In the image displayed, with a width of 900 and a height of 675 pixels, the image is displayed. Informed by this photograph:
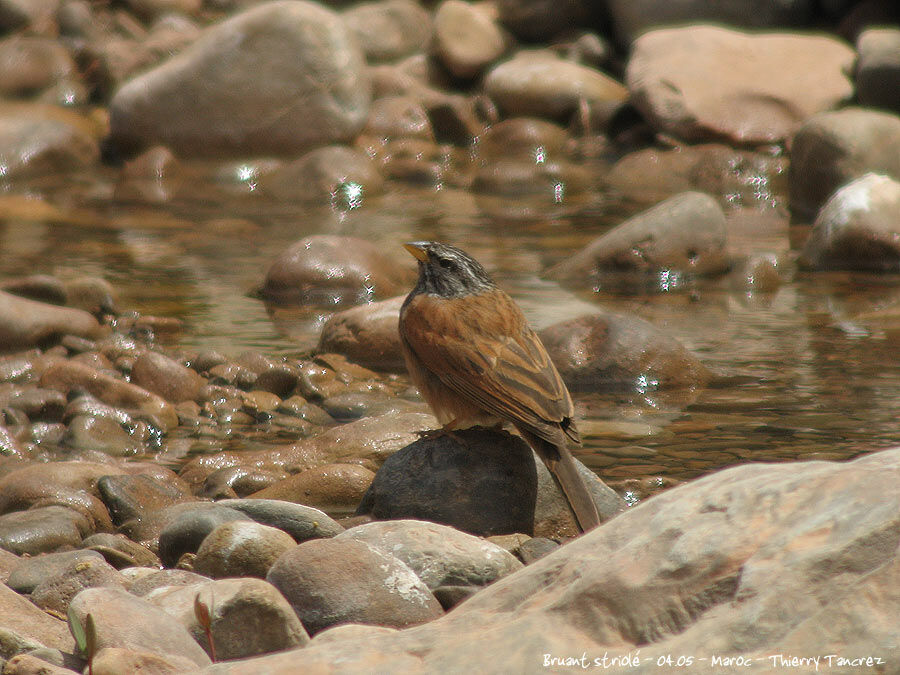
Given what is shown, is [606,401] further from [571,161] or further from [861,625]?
[571,161]

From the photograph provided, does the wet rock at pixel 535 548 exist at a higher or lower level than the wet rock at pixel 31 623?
lower

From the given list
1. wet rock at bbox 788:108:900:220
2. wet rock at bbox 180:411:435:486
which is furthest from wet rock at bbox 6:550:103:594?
wet rock at bbox 788:108:900:220

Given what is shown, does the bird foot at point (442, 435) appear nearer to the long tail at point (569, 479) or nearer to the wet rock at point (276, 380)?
the long tail at point (569, 479)

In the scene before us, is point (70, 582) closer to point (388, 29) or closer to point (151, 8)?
point (388, 29)

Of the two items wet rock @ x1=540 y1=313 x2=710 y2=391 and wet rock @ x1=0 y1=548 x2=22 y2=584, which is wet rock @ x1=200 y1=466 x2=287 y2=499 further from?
wet rock @ x1=540 y1=313 x2=710 y2=391

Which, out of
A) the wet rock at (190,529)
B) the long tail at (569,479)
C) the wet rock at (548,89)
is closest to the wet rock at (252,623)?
the wet rock at (190,529)

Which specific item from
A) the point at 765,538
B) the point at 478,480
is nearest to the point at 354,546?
the point at 478,480

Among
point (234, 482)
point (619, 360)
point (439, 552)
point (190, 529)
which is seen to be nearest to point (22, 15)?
point (619, 360)

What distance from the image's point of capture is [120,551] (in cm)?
450

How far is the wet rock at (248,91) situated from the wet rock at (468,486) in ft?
32.8

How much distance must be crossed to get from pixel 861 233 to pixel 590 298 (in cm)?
244

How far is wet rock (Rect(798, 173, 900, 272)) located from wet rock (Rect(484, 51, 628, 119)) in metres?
5.99

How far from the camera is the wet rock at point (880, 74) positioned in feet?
45.3

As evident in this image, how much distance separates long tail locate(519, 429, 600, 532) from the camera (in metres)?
4.35
